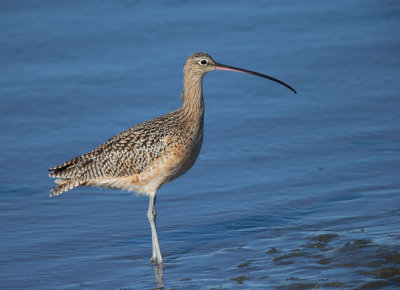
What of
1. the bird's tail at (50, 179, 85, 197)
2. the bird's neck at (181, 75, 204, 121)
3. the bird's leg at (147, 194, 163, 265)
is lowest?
the bird's leg at (147, 194, 163, 265)

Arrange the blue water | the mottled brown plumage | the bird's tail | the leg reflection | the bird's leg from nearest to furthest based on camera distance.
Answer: the leg reflection, the blue water, the bird's leg, the mottled brown plumage, the bird's tail

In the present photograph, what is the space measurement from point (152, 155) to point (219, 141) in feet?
7.92

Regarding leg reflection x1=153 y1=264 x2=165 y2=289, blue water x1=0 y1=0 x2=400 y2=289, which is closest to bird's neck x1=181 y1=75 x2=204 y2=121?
blue water x1=0 y1=0 x2=400 y2=289

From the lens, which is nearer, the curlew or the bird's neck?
the curlew

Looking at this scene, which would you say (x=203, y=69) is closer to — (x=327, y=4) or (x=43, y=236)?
(x=43, y=236)

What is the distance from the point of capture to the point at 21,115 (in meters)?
10.4

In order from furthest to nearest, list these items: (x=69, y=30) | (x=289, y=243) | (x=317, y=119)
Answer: (x=69, y=30), (x=317, y=119), (x=289, y=243)

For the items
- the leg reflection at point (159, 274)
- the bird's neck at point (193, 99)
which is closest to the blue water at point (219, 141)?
the leg reflection at point (159, 274)

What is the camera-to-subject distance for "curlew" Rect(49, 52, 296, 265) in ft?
24.2

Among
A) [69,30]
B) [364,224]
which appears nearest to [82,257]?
[364,224]

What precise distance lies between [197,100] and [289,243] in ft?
5.62

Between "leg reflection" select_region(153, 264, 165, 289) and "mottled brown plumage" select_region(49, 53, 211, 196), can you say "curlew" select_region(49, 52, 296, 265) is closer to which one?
"mottled brown plumage" select_region(49, 53, 211, 196)

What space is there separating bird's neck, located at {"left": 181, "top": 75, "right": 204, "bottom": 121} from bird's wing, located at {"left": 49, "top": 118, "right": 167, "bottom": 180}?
34 centimetres

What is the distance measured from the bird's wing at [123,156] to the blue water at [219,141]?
571 millimetres
